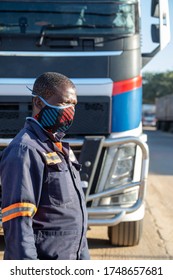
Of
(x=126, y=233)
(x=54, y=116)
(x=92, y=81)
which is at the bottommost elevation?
(x=126, y=233)

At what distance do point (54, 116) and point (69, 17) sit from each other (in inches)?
136

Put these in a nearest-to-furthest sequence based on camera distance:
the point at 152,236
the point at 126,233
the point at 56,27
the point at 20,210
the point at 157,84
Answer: the point at 20,210 → the point at 56,27 → the point at 126,233 → the point at 152,236 → the point at 157,84

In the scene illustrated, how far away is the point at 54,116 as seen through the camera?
2.68 metres

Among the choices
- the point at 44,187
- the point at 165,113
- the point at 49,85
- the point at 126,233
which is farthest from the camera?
the point at 165,113

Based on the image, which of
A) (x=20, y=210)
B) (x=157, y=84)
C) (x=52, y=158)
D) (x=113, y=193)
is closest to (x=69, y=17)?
(x=113, y=193)

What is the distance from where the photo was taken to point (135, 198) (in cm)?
596

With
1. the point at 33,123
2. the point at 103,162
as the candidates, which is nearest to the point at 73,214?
the point at 33,123

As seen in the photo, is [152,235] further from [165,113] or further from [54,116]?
[165,113]

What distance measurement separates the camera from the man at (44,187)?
243cm

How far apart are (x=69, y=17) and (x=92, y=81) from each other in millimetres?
748

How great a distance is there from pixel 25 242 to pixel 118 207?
11.6 ft

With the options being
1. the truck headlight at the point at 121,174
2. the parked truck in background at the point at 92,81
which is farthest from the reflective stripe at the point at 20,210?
the truck headlight at the point at 121,174

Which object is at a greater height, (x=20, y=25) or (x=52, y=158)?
(x=20, y=25)

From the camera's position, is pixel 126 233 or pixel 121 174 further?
pixel 126 233
